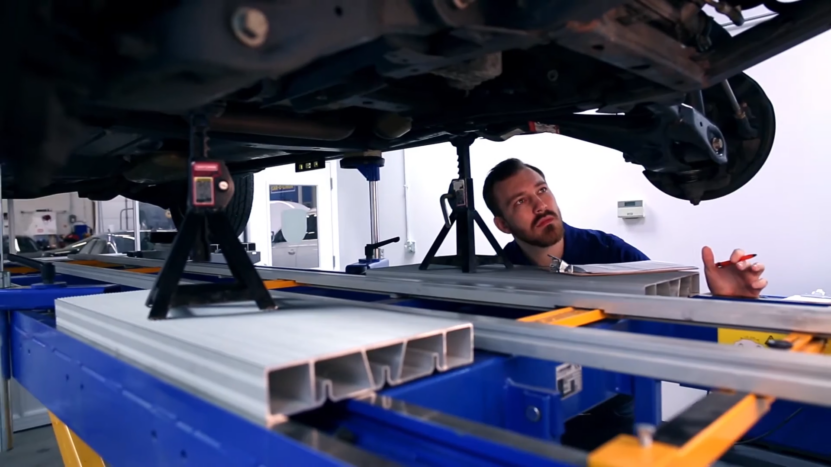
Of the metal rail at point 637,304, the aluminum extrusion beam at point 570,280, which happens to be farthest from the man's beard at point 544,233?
the metal rail at point 637,304

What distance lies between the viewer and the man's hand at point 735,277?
1430mm

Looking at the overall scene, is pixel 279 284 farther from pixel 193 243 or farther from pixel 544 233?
pixel 544 233

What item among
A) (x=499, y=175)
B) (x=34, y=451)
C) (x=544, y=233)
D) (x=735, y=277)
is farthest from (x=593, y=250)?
(x=34, y=451)

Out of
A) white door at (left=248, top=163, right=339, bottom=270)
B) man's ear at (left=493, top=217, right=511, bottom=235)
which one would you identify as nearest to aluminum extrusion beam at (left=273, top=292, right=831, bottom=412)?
man's ear at (left=493, top=217, right=511, bottom=235)

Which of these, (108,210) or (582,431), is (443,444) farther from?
(108,210)

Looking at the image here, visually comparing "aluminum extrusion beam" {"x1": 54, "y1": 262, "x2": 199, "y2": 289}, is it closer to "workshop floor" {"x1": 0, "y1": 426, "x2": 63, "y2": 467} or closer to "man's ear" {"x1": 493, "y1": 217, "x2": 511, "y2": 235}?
"workshop floor" {"x1": 0, "y1": 426, "x2": 63, "y2": 467}

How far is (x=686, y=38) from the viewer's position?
3.82 feet

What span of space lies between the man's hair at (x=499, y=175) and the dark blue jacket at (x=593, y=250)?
219 millimetres

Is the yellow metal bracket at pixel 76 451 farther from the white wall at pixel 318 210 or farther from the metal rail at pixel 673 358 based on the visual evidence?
the white wall at pixel 318 210

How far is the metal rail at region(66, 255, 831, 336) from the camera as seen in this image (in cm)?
90

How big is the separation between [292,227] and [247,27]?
5.11m

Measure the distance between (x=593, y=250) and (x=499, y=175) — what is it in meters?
0.50

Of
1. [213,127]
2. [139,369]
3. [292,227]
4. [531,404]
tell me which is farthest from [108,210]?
[531,404]

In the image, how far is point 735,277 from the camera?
147cm
